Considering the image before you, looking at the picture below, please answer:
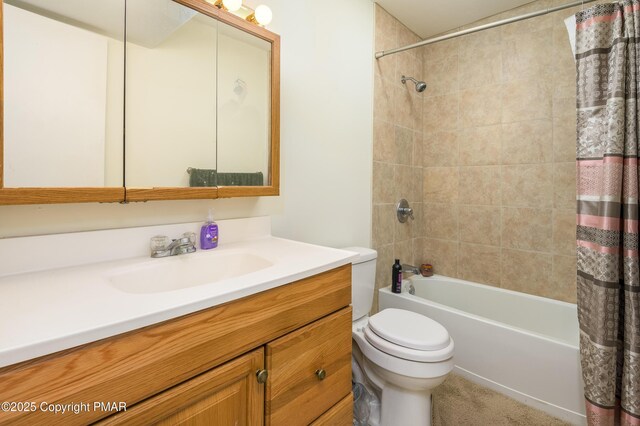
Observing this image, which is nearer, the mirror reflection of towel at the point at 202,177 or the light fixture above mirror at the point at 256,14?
the mirror reflection of towel at the point at 202,177

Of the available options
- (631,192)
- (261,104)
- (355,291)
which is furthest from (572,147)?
(261,104)

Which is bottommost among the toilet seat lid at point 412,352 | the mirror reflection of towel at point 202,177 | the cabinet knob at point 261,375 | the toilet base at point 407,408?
the toilet base at point 407,408

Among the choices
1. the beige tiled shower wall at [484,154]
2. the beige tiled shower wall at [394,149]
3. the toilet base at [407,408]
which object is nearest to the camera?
the toilet base at [407,408]

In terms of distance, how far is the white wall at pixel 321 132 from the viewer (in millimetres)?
1533

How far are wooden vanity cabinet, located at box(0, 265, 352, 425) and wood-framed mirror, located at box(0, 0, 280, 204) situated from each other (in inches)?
22.0

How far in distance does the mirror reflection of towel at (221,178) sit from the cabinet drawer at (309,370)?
67cm

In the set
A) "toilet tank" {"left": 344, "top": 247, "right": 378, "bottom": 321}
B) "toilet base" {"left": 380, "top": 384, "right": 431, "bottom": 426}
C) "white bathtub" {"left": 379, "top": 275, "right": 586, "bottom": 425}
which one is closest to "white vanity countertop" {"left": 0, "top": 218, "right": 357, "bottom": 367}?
→ "toilet tank" {"left": 344, "top": 247, "right": 378, "bottom": 321}

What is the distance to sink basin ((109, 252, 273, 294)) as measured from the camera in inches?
38.3

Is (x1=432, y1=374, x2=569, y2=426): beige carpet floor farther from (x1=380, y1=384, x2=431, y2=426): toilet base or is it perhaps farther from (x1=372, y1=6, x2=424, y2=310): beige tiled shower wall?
(x1=372, y1=6, x2=424, y2=310): beige tiled shower wall

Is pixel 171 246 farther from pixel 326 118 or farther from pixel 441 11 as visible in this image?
pixel 441 11

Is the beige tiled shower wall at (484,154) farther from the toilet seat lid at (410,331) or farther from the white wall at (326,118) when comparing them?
the toilet seat lid at (410,331)

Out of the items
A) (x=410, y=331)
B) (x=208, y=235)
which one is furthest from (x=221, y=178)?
(x=410, y=331)

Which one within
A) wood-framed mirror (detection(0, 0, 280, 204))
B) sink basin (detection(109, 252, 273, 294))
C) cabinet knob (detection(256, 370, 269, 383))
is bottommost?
cabinet knob (detection(256, 370, 269, 383))

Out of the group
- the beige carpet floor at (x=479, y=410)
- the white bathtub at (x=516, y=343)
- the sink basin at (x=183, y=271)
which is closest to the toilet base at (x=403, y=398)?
the beige carpet floor at (x=479, y=410)
